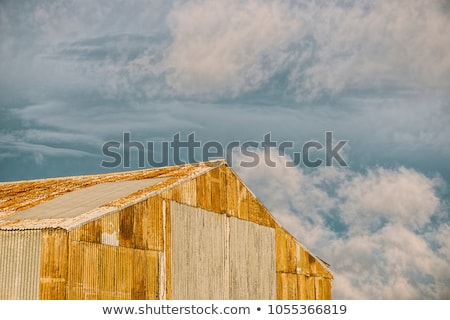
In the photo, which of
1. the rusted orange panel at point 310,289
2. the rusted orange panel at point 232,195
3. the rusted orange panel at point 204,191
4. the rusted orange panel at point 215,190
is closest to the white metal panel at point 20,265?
the rusted orange panel at point 204,191

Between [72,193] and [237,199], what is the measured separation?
6815 mm

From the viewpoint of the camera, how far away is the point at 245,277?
27656 mm

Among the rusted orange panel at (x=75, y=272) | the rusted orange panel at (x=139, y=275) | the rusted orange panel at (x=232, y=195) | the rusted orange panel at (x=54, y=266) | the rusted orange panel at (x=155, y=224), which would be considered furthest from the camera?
the rusted orange panel at (x=232, y=195)

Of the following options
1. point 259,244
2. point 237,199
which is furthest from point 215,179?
point 259,244

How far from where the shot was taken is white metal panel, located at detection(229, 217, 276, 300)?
88.9 ft

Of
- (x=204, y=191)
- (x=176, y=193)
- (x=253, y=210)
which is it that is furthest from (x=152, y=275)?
(x=253, y=210)

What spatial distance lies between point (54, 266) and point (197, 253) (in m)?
6.89

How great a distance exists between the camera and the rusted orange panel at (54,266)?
63.2 ft

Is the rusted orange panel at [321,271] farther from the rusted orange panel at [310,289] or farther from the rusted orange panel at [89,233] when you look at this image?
the rusted orange panel at [89,233]

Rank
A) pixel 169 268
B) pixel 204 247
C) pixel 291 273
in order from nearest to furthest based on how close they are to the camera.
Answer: pixel 169 268
pixel 204 247
pixel 291 273

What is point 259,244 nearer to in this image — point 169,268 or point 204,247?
point 204,247

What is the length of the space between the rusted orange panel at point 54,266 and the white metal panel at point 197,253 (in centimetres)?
514

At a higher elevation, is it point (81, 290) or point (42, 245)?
point (42, 245)

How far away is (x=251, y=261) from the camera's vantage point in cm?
2820
